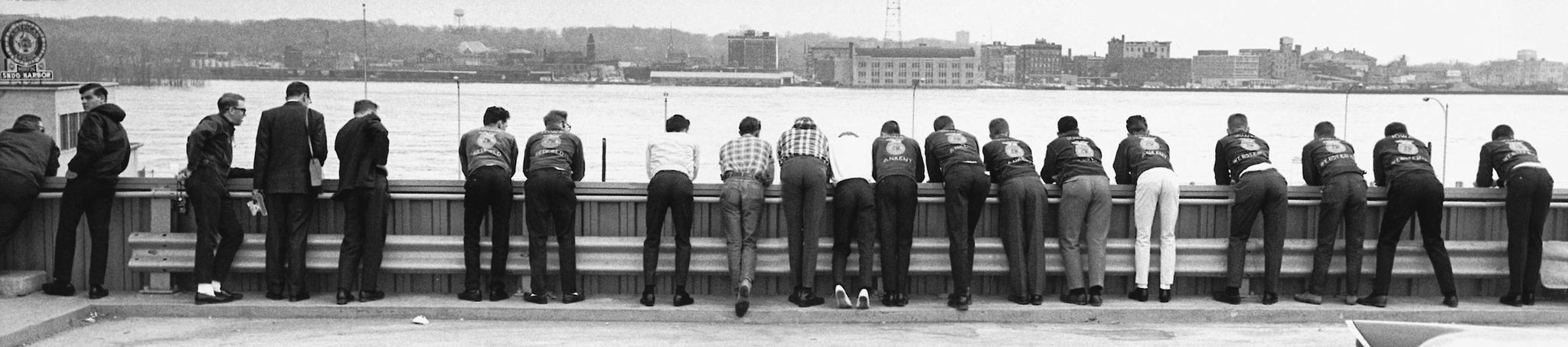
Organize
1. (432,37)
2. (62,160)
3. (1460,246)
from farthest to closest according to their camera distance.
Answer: (432,37)
(62,160)
(1460,246)

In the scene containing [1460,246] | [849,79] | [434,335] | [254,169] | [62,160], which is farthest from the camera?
[849,79]

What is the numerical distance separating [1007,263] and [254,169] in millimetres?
4654

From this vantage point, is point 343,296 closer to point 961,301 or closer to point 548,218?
point 548,218

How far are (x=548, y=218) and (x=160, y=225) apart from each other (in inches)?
94.4

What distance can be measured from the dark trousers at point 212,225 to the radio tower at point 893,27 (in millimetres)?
80655

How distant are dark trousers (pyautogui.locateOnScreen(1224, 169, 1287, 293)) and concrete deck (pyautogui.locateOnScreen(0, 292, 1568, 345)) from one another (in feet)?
0.70

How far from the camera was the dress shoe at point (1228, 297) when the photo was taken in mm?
8516

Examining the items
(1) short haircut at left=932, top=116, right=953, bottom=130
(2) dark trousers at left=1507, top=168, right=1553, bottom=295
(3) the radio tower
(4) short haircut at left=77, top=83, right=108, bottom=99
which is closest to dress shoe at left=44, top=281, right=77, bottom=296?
(4) short haircut at left=77, top=83, right=108, bottom=99

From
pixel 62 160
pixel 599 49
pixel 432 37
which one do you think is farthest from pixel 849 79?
pixel 62 160

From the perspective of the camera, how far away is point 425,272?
8.45 m

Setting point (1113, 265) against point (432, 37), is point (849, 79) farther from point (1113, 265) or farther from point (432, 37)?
point (1113, 265)

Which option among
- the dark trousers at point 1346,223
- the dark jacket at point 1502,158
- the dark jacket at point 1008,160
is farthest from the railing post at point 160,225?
the dark jacket at point 1502,158

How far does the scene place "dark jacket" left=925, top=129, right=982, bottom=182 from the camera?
8477mm

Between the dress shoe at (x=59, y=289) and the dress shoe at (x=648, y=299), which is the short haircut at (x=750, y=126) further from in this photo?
the dress shoe at (x=59, y=289)
